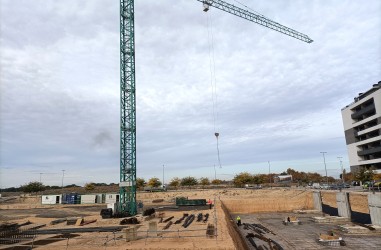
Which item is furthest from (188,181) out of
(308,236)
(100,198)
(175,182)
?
(308,236)

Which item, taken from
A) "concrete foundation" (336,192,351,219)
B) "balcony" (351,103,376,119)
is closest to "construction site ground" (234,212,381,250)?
"concrete foundation" (336,192,351,219)

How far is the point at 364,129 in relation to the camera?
103 m

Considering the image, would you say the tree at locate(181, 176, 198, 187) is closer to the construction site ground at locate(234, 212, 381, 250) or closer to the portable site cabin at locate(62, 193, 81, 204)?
the portable site cabin at locate(62, 193, 81, 204)

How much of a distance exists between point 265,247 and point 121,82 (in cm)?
3891

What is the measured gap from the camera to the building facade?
9431 cm

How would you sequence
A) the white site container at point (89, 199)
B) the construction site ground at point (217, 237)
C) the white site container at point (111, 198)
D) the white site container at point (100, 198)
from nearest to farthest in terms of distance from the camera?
the construction site ground at point (217, 237), the white site container at point (111, 198), the white site container at point (89, 199), the white site container at point (100, 198)

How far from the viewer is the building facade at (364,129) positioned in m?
94.3

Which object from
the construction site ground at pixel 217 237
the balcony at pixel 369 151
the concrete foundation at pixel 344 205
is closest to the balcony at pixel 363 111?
the balcony at pixel 369 151

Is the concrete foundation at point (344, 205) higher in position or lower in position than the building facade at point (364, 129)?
lower

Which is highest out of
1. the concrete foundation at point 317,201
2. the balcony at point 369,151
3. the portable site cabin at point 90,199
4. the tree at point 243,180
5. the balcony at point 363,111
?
the balcony at point 363,111

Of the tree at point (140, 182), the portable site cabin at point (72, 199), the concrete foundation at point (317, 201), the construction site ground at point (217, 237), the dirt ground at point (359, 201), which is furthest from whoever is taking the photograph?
the tree at point (140, 182)

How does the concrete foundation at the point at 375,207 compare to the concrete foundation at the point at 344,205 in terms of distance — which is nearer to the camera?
the concrete foundation at the point at 375,207

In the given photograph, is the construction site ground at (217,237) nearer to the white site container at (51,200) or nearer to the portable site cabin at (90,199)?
the portable site cabin at (90,199)

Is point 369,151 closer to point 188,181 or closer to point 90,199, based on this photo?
point 188,181
